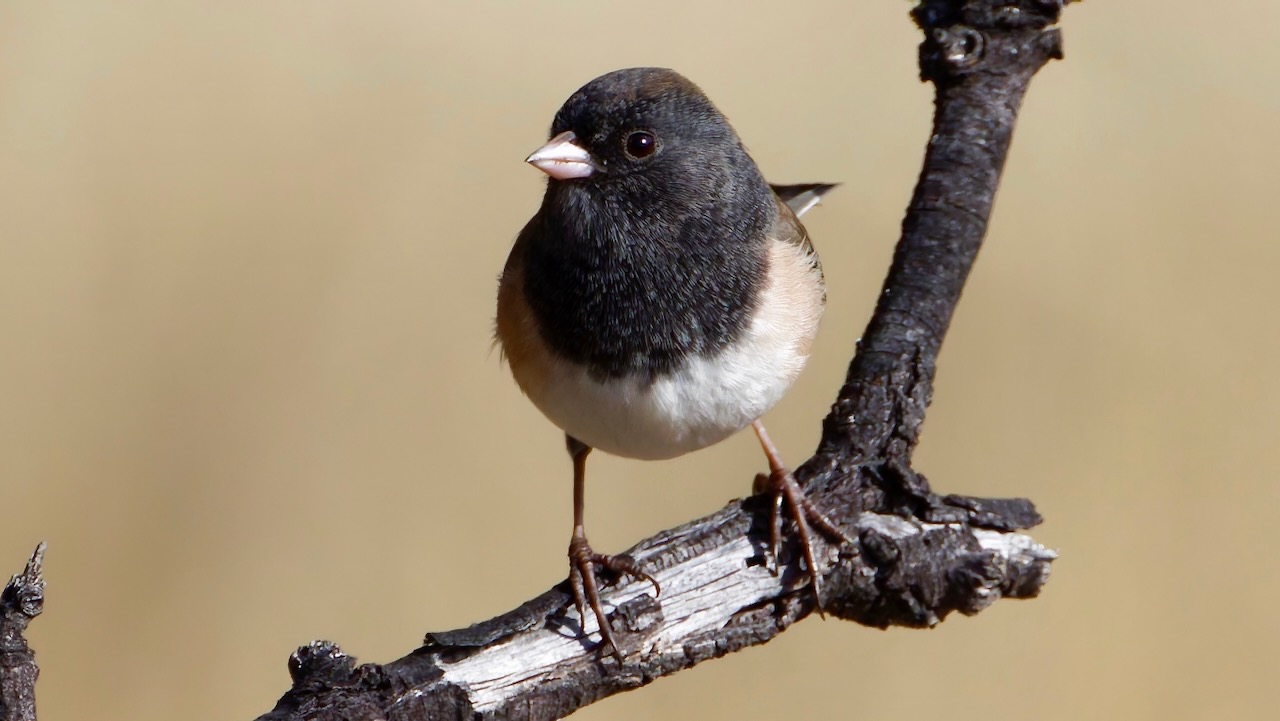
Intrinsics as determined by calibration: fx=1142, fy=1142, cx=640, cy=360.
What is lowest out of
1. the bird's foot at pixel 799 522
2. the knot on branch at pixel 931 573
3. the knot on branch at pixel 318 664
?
the knot on branch at pixel 931 573

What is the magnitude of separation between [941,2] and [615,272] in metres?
0.91

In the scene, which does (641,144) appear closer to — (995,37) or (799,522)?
(799,522)

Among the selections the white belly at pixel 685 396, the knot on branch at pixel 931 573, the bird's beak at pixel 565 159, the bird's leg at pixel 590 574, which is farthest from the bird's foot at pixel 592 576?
the bird's beak at pixel 565 159

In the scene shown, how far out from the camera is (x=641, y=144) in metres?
1.52

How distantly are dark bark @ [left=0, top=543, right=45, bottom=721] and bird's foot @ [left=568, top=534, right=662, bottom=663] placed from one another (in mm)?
614

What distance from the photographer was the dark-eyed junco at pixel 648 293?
1461 mm

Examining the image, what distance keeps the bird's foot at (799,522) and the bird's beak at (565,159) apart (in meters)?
0.51

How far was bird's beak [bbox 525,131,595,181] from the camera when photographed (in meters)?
1.48

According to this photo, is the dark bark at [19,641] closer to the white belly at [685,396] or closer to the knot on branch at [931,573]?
the white belly at [685,396]

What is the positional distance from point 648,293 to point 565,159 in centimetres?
21

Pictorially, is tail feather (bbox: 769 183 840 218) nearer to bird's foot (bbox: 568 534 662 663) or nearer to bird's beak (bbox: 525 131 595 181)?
bird's beak (bbox: 525 131 595 181)

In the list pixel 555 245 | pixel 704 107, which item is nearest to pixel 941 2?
pixel 704 107

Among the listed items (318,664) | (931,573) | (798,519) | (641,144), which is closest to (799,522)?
(798,519)

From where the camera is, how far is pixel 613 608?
56.9 inches
